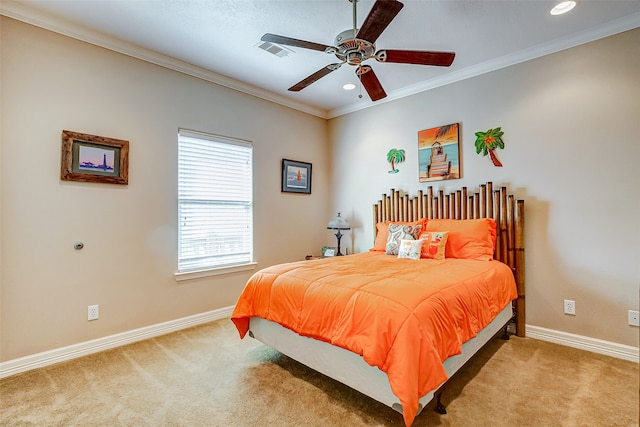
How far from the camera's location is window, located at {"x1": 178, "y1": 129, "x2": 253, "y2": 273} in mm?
3354

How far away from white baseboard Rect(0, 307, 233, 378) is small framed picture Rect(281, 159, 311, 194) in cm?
188

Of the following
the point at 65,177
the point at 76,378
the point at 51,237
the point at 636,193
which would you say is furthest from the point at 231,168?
the point at 636,193

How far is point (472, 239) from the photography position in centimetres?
302

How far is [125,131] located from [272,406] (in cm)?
A: 274

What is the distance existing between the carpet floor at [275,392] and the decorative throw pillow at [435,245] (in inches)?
36.2

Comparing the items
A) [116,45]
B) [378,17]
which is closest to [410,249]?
[378,17]

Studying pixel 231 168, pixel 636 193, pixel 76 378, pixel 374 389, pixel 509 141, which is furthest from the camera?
pixel 231 168

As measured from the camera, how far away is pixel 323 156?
4.89 meters

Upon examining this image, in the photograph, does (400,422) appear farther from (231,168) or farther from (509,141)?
(231,168)

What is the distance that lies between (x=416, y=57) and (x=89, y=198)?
2965 mm

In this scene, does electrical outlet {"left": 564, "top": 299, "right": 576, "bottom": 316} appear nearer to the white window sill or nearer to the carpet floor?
the carpet floor

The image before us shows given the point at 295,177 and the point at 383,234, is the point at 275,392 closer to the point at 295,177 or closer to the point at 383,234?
the point at 383,234

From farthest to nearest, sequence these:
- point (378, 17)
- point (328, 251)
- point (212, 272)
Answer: point (328, 251) → point (212, 272) → point (378, 17)

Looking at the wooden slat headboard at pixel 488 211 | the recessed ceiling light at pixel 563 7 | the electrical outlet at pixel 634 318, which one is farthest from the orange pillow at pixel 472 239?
the recessed ceiling light at pixel 563 7
